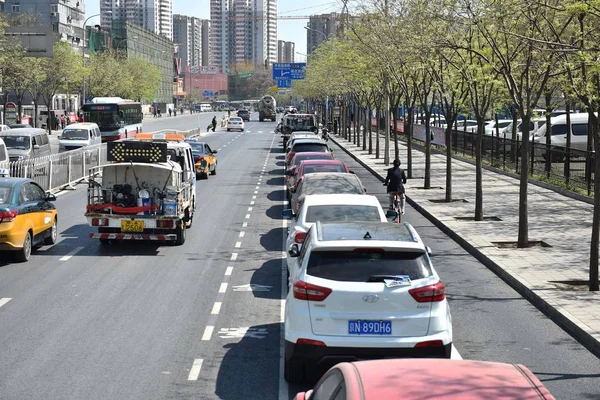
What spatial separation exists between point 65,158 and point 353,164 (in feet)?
64.9

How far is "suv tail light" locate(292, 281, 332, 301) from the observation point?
9148 mm

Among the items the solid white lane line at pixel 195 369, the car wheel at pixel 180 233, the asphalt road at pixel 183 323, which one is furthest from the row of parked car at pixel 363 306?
the car wheel at pixel 180 233

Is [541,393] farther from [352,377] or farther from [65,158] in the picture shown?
[65,158]

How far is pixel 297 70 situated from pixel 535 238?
341 feet

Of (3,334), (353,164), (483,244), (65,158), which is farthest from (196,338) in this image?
→ (353,164)

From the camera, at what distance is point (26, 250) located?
17766mm

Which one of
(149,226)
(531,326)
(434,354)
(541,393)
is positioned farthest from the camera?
(149,226)

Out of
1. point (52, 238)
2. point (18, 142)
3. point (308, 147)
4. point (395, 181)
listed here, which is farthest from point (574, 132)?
point (52, 238)

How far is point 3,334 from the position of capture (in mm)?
11961

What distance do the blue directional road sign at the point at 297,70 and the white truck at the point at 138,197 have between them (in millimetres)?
101764

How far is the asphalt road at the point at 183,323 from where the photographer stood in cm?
994

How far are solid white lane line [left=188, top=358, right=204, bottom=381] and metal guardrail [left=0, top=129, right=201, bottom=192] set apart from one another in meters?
19.4

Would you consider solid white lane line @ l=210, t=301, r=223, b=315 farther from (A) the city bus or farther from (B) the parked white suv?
(A) the city bus

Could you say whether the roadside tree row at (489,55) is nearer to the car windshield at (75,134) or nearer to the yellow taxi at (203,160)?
the yellow taxi at (203,160)
